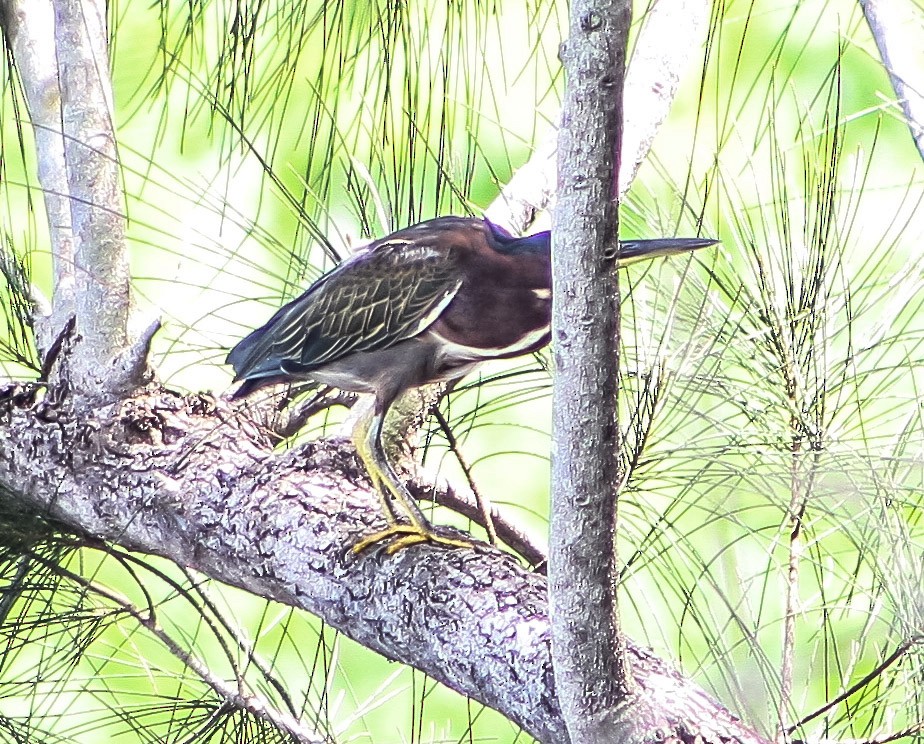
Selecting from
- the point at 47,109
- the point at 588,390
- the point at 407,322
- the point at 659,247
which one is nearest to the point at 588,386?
the point at 588,390

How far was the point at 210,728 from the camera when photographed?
2.77ft

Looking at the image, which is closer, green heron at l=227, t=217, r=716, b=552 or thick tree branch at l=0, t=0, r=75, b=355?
green heron at l=227, t=217, r=716, b=552

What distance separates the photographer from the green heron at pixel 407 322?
0.70 meters

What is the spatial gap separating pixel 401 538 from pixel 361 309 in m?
0.18

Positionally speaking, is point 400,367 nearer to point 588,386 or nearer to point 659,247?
point 659,247

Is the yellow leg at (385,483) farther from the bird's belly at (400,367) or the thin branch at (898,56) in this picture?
the thin branch at (898,56)

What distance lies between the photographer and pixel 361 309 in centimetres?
76

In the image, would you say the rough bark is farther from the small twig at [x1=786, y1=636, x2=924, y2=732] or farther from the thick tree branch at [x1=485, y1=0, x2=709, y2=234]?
the small twig at [x1=786, y1=636, x2=924, y2=732]

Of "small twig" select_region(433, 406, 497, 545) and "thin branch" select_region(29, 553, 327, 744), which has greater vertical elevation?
"small twig" select_region(433, 406, 497, 545)

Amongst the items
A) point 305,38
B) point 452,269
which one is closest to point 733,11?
point 305,38

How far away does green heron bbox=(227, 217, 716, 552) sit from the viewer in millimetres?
702

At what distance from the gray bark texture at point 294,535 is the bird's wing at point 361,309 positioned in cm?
6

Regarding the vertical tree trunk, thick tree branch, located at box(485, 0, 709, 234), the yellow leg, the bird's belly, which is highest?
thick tree branch, located at box(485, 0, 709, 234)

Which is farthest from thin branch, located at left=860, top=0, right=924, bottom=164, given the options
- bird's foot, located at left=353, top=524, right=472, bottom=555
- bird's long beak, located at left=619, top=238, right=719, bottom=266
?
bird's foot, located at left=353, top=524, right=472, bottom=555
